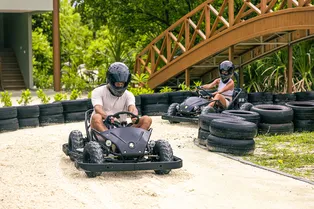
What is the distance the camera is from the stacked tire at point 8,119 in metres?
14.5

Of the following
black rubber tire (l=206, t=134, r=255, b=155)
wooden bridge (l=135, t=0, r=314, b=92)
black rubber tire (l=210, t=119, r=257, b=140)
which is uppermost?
wooden bridge (l=135, t=0, r=314, b=92)

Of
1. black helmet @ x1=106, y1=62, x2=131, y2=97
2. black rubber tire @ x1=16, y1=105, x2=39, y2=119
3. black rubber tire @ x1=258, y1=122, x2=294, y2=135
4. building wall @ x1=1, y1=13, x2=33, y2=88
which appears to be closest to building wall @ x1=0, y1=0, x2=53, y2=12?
building wall @ x1=1, y1=13, x2=33, y2=88

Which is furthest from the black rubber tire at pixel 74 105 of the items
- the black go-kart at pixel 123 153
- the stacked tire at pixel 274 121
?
the black go-kart at pixel 123 153

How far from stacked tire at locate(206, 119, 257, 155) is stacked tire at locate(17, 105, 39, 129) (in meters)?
4.82

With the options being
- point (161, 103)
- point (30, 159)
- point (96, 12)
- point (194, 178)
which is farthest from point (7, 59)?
point (194, 178)

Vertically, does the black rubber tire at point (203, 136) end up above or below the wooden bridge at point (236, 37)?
below

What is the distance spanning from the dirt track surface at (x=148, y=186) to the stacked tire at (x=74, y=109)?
439 centimetres

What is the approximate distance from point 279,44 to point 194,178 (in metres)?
10.2

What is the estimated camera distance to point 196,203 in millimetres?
8102

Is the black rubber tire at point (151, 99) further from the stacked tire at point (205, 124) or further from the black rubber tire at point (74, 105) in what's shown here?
the stacked tire at point (205, 124)

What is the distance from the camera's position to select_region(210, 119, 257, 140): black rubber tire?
1146 centimetres

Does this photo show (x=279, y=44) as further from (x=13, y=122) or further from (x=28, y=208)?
(x=28, y=208)

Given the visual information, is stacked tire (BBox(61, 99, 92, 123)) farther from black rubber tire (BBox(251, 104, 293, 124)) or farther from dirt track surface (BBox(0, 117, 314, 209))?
dirt track surface (BBox(0, 117, 314, 209))

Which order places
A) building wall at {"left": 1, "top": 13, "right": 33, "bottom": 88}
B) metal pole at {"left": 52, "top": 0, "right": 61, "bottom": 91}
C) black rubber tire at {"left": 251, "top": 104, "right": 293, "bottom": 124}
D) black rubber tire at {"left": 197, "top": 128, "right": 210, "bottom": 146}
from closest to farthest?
black rubber tire at {"left": 197, "top": 128, "right": 210, "bottom": 146} < black rubber tire at {"left": 251, "top": 104, "right": 293, "bottom": 124} < metal pole at {"left": 52, "top": 0, "right": 61, "bottom": 91} < building wall at {"left": 1, "top": 13, "right": 33, "bottom": 88}
